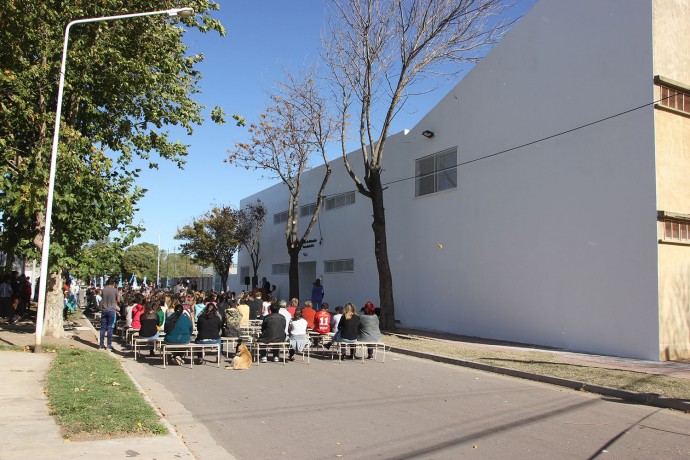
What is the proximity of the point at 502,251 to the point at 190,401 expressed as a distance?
40.1 ft

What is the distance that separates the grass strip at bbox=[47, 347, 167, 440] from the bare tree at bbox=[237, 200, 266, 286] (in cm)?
2894

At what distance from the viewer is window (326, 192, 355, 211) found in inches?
1144

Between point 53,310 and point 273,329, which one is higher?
point 53,310

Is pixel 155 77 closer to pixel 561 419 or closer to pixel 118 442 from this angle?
pixel 118 442

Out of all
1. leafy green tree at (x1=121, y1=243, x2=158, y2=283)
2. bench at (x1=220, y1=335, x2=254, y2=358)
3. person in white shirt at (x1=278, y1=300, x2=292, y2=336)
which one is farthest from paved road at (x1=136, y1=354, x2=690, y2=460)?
leafy green tree at (x1=121, y1=243, x2=158, y2=283)

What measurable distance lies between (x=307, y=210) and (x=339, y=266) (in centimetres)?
592

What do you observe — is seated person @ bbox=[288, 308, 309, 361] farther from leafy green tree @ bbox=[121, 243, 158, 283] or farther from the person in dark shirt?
leafy green tree @ bbox=[121, 243, 158, 283]

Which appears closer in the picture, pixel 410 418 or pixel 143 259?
pixel 410 418

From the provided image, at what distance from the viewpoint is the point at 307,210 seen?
34219mm

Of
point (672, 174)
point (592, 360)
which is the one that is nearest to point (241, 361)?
point (592, 360)

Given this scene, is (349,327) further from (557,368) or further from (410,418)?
(410,418)

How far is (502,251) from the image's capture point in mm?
18469

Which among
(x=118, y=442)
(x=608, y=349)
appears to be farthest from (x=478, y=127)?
(x=118, y=442)

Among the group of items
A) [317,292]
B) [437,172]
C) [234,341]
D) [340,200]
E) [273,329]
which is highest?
[340,200]
